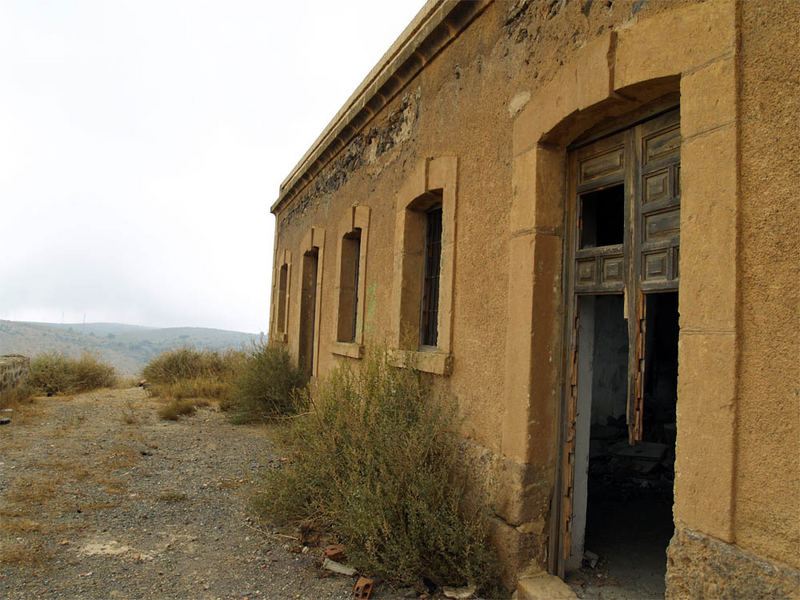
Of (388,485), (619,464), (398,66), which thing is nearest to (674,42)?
(388,485)

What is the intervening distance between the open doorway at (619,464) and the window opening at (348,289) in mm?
3499

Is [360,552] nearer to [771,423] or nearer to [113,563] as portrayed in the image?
[113,563]

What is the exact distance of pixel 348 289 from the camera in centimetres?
787

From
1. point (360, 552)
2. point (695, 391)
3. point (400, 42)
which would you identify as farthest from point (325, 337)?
point (695, 391)

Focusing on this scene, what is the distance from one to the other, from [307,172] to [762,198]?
347 inches

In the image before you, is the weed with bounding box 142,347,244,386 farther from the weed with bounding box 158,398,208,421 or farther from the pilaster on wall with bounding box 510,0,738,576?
the pilaster on wall with bounding box 510,0,738,576

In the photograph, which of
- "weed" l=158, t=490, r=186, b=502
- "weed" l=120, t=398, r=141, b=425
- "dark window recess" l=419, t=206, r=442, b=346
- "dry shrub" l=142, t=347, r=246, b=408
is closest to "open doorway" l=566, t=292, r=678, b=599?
"dark window recess" l=419, t=206, r=442, b=346

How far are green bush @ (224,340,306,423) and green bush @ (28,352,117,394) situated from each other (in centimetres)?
517

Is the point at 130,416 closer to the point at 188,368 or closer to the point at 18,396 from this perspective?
the point at 18,396

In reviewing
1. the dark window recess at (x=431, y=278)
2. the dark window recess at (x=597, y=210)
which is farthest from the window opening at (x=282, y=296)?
the dark window recess at (x=597, y=210)

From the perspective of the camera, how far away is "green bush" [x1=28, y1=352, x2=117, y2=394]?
11836 mm

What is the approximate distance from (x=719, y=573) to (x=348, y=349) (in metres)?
5.16

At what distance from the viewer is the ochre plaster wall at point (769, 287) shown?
201 cm

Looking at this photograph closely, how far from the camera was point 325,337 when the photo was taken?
845 cm
